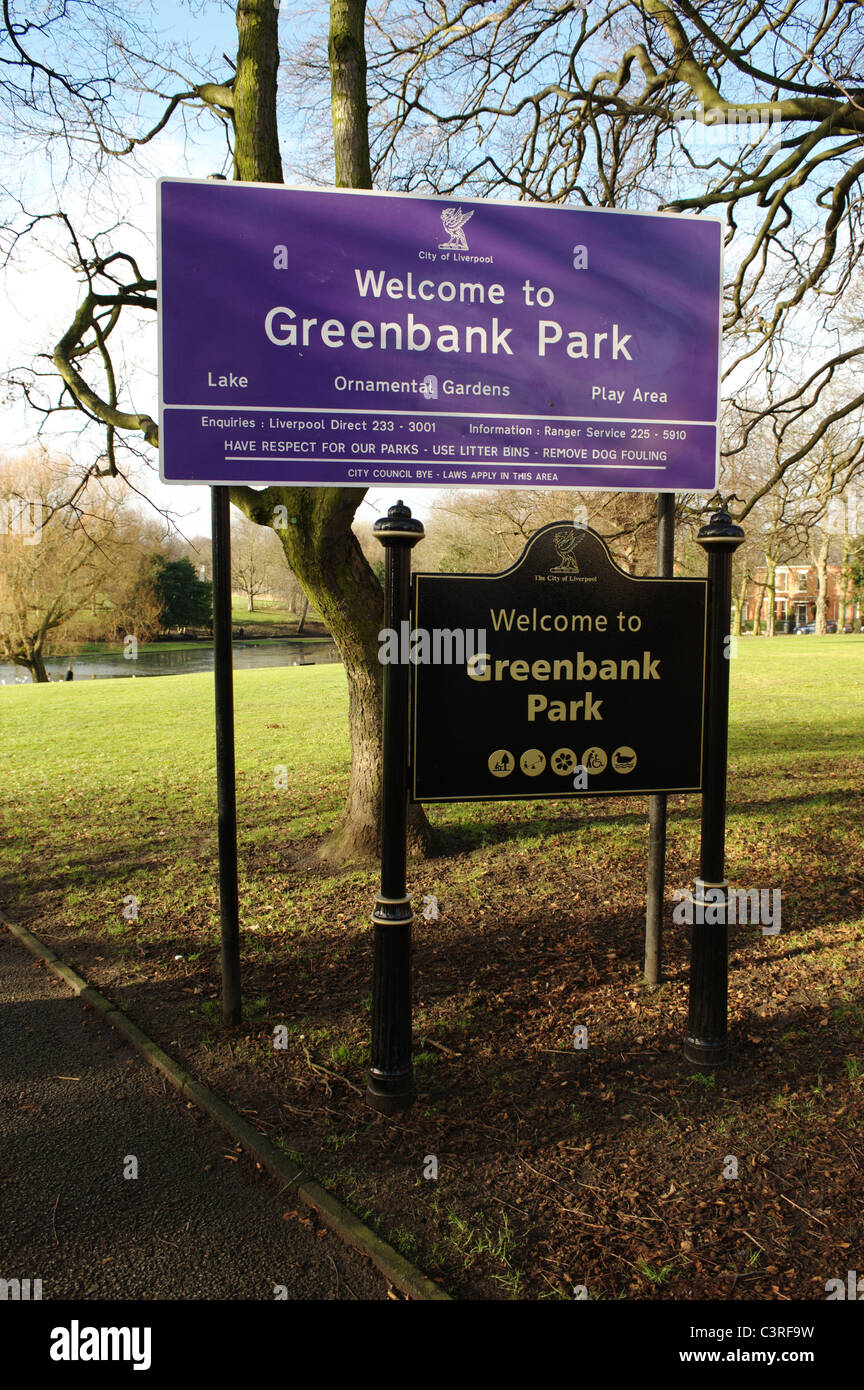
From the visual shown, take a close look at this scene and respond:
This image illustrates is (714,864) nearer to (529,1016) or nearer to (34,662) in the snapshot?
(529,1016)

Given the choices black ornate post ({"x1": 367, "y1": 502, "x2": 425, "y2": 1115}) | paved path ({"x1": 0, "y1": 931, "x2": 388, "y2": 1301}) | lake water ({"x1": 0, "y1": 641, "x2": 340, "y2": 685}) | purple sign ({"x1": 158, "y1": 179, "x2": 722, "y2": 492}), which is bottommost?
lake water ({"x1": 0, "y1": 641, "x2": 340, "y2": 685})

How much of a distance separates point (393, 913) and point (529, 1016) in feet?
3.98

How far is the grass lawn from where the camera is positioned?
9.32 ft

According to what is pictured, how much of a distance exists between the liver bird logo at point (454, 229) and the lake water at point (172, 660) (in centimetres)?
3049

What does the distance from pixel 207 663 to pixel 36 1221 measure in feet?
118

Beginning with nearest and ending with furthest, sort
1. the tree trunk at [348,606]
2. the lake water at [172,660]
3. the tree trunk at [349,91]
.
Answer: the tree trunk at [349,91] < the tree trunk at [348,606] < the lake water at [172,660]

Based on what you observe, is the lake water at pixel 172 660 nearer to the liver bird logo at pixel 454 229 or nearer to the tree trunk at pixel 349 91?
the tree trunk at pixel 349 91

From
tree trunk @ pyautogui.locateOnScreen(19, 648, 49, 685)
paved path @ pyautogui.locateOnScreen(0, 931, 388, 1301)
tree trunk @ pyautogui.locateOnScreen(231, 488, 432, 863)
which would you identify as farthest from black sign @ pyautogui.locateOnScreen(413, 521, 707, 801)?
tree trunk @ pyautogui.locateOnScreen(19, 648, 49, 685)

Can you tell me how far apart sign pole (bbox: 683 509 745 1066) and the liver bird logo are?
1.65 metres

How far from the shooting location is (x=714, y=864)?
3.94 metres

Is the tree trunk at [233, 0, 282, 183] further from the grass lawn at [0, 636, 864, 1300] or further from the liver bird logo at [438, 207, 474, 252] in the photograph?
the grass lawn at [0, 636, 864, 1300]

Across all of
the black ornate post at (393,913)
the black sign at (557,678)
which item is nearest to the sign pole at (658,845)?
the black sign at (557,678)

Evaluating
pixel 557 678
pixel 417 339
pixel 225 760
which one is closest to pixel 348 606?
pixel 225 760

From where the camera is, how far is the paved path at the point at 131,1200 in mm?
2662
